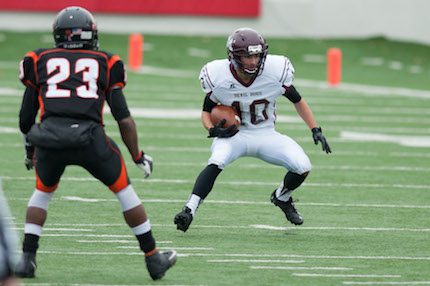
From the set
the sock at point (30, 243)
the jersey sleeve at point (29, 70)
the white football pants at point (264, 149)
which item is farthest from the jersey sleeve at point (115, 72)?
the white football pants at point (264, 149)

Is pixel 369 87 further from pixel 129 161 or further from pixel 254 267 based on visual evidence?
pixel 254 267

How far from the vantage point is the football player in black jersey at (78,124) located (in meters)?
6.68

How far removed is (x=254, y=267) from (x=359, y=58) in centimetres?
1928

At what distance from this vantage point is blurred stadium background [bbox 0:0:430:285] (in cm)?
746

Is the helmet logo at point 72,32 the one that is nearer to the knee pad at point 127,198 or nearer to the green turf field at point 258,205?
the knee pad at point 127,198

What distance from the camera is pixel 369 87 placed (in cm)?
2153

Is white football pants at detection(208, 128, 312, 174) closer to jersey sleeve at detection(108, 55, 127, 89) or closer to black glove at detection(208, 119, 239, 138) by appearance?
black glove at detection(208, 119, 239, 138)

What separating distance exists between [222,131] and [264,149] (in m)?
0.31

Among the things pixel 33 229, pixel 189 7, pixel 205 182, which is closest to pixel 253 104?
pixel 205 182

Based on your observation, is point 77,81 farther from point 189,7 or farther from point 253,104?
point 189,7

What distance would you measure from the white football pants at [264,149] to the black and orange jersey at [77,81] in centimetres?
179

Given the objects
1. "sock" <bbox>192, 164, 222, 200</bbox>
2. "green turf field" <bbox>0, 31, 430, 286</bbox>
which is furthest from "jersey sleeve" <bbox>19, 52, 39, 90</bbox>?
"sock" <bbox>192, 164, 222, 200</bbox>

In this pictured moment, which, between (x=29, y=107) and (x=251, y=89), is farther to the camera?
(x=251, y=89)

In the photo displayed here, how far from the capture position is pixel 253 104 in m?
8.67
